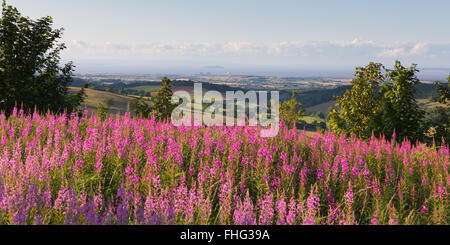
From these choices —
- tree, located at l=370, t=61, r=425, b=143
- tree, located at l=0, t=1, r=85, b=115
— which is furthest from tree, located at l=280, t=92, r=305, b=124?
tree, located at l=0, t=1, r=85, b=115

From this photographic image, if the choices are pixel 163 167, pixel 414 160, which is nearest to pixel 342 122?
pixel 414 160

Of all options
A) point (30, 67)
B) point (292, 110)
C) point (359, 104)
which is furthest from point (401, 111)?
point (30, 67)

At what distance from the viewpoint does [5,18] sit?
19.1 m

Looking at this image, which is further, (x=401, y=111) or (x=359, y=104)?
(x=359, y=104)

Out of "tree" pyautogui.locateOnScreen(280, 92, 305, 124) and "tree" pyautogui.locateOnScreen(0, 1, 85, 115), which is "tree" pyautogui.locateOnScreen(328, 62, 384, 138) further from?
"tree" pyautogui.locateOnScreen(0, 1, 85, 115)

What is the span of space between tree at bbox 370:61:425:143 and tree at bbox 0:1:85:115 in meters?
19.5

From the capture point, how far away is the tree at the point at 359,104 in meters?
22.8

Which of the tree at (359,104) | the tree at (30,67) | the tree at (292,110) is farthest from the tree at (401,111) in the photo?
the tree at (30,67)

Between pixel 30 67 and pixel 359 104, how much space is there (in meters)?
23.9

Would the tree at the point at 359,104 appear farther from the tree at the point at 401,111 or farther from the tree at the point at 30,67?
the tree at the point at 30,67

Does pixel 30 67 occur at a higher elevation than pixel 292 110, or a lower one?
higher

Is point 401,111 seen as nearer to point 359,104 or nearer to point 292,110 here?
point 359,104

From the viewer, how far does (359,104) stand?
76.7 feet
